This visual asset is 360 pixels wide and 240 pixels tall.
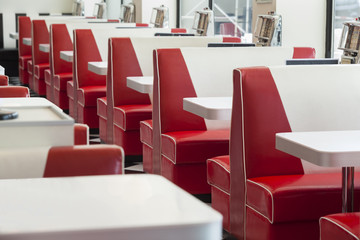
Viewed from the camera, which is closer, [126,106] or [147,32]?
[126,106]

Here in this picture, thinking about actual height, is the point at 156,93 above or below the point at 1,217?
below

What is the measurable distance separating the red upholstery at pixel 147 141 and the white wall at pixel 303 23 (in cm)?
187

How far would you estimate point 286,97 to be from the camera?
2994mm

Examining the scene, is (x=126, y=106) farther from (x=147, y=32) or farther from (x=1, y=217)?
(x=1, y=217)

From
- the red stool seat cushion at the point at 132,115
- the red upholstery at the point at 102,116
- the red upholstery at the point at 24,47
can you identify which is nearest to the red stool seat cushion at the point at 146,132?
the red stool seat cushion at the point at 132,115

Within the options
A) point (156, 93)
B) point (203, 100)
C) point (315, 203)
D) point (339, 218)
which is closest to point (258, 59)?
point (156, 93)

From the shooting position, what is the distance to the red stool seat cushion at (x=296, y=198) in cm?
259

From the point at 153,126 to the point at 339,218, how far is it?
6.81 ft

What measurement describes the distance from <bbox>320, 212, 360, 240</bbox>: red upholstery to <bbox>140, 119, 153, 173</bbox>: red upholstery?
2.10 metres

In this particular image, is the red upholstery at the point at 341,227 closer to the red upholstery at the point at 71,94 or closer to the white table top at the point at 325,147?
the white table top at the point at 325,147

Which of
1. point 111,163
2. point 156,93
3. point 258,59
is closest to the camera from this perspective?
point 111,163

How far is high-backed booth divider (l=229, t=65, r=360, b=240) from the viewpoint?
2.64 m

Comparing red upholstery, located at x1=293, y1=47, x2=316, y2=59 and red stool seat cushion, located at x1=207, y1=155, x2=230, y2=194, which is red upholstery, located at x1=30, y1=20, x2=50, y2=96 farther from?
red stool seat cushion, located at x1=207, y1=155, x2=230, y2=194

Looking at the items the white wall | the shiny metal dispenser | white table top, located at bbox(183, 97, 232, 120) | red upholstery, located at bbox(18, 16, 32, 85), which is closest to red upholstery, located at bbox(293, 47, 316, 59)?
the shiny metal dispenser
